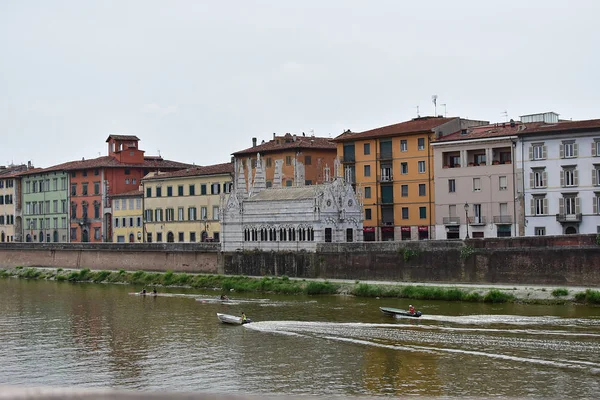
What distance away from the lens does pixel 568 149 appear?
6988 centimetres

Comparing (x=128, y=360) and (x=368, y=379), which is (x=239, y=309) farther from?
(x=368, y=379)

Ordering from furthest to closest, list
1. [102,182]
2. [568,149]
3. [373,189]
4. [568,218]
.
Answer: [102,182] → [373,189] → [568,149] → [568,218]

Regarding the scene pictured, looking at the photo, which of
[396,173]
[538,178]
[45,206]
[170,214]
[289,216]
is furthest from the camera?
[45,206]

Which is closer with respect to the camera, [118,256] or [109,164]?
[118,256]

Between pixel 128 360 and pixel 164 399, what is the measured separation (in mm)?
36905

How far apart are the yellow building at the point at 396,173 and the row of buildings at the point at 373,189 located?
11cm

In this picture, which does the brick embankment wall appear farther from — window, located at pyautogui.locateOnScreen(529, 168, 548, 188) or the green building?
window, located at pyautogui.locateOnScreen(529, 168, 548, 188)

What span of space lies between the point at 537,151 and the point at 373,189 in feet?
64.0

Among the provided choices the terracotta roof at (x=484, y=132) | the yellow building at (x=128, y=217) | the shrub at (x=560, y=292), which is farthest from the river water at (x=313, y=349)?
the yellow building at (x=128, y=217)

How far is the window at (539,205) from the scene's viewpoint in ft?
232

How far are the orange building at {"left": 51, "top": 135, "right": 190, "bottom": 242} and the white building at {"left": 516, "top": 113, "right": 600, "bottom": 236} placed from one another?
189ft

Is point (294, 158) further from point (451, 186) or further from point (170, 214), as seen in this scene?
point (451, 186)

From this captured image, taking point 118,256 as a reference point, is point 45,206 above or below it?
above

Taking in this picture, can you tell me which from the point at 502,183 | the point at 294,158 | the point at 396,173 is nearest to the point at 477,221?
the point at 502,183
